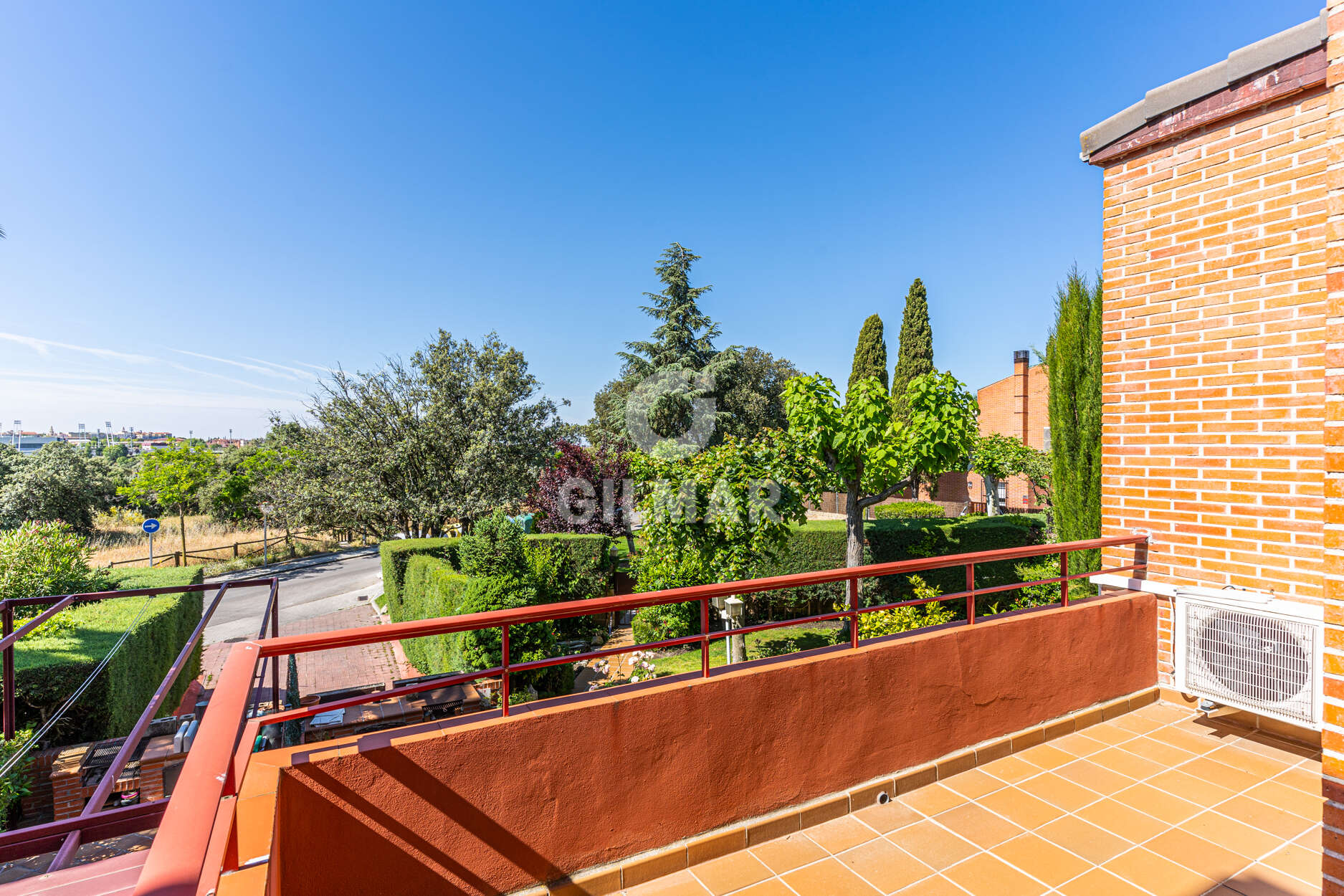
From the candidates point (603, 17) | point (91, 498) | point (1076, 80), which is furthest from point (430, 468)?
point (91, 498)

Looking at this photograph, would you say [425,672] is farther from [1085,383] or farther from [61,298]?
[61,298]

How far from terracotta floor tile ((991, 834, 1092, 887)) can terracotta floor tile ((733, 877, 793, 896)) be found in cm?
89

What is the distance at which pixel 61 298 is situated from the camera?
13.0 metres

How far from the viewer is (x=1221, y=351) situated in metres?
3.36

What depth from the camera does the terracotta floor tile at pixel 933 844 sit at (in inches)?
91.7

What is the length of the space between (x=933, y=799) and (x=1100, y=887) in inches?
27.0

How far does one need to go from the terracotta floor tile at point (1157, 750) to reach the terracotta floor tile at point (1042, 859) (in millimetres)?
1177

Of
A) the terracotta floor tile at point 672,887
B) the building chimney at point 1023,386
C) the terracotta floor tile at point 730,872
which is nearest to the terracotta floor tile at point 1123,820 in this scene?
the terracotta floor tile at point 730,872

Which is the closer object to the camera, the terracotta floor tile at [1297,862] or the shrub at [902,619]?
the terracotta floor tile at [1297,862]

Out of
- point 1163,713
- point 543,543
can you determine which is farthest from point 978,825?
point 543,543

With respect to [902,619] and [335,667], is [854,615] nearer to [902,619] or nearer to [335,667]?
[902,619]

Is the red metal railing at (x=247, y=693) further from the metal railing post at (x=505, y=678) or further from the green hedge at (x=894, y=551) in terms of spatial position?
the green hedge at (x=894, y=551)

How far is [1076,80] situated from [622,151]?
1007 cm

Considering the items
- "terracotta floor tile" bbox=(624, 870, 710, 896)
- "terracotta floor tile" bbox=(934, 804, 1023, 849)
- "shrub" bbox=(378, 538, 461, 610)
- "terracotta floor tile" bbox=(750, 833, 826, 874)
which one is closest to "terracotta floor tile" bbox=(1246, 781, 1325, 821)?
"terracotta floor tile" bbox=(934, 804, 1023, 849)
